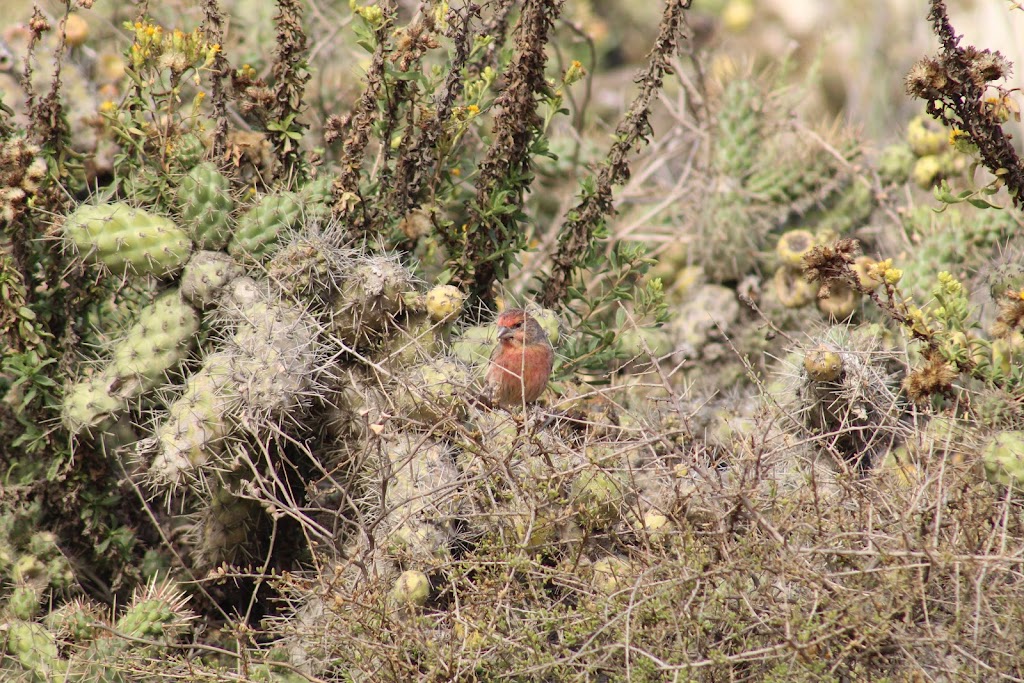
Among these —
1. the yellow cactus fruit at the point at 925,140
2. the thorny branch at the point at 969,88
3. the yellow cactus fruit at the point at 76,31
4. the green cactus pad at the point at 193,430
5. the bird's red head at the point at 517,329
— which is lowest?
the green cactus pad at the point at 193,430

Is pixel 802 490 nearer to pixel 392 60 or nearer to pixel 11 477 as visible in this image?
pixel 392 60

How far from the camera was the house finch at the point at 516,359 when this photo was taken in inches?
132

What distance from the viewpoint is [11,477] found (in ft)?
11.5

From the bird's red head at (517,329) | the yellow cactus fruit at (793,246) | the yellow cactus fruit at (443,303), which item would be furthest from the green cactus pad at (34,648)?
the yellow cactus fruit at (793,246)

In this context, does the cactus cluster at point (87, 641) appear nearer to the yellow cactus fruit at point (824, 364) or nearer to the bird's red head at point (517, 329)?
the bird's red head at point (517, 329)

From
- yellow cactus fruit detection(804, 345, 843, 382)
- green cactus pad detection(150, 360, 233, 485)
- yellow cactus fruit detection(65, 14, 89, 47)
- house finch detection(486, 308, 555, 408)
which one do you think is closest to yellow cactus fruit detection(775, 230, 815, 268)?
yellow cactus fruit detection(804, 345, 843, 382)

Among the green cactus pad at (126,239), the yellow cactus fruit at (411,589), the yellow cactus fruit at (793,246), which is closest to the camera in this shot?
the yellow cactus fruit at (411,589)

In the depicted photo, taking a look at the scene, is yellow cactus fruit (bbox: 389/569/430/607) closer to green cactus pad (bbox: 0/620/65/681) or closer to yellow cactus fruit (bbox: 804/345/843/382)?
green cactus pad (bbox: 0/620/65/681)

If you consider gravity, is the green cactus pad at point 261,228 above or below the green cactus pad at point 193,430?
above

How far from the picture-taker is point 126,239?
3242mm

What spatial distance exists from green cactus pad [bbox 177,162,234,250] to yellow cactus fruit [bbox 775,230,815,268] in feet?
8.13

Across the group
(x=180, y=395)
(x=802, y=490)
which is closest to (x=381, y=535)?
(x=180, y=395)

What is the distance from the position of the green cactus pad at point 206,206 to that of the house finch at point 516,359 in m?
1.04

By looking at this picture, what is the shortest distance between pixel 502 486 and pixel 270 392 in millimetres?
787
